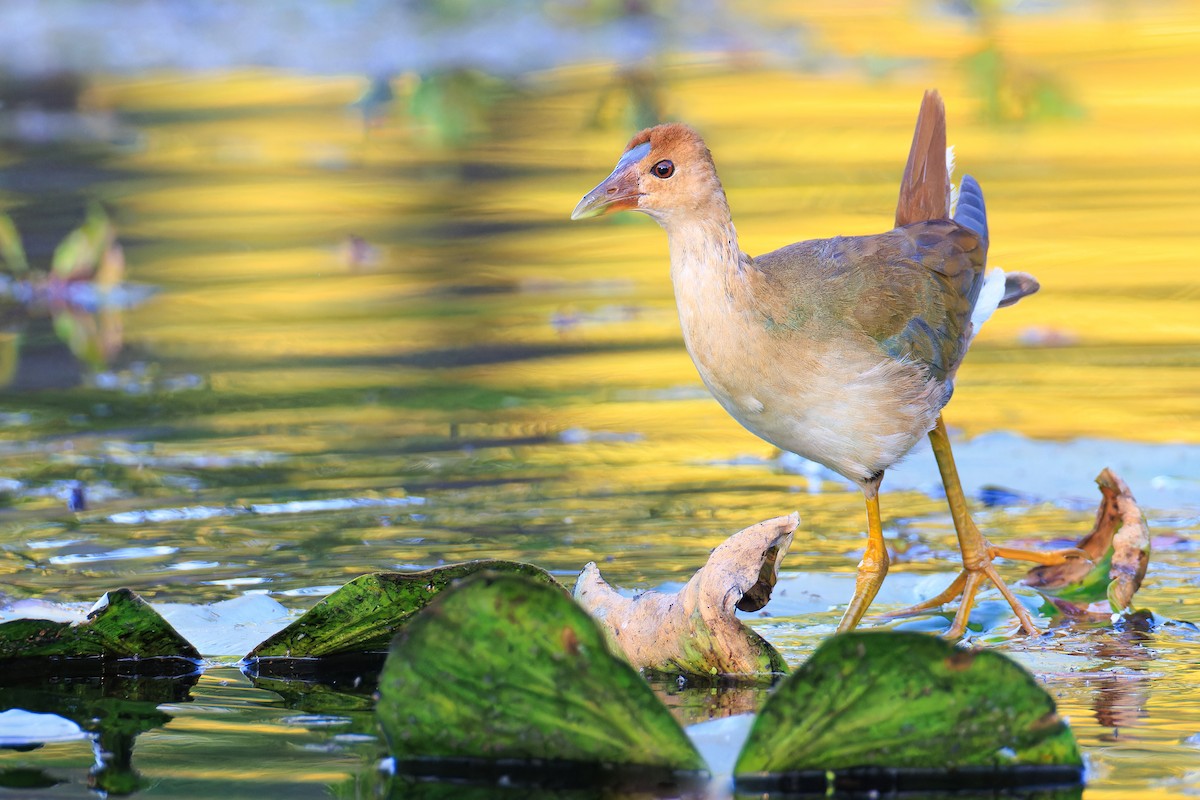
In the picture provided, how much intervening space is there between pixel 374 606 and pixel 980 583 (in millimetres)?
1488

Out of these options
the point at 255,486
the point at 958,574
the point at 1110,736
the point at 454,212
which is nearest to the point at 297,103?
the point at 454,212

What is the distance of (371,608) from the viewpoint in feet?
12.8

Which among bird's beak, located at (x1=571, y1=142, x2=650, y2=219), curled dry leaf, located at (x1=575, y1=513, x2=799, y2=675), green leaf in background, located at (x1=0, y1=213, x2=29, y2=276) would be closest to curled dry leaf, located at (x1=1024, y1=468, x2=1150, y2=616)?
curled dry leaf, located at (x1=575, y1=513, x2=799, y2=675)

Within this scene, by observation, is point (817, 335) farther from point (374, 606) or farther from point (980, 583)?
point (374, 606)

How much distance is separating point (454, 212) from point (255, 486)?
421 cm

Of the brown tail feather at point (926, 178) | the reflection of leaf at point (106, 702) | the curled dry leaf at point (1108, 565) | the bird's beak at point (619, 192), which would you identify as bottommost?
the reflection of leaf at point (106, 702)

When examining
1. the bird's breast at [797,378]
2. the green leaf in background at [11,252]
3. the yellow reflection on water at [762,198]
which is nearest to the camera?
the bird's breast at [797,378]

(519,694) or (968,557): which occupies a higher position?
(968,557)

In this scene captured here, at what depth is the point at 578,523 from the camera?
505cm

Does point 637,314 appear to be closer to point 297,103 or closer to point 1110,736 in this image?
point 1110,736

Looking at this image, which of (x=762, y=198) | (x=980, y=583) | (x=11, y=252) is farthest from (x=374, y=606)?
(x=762, y=198)

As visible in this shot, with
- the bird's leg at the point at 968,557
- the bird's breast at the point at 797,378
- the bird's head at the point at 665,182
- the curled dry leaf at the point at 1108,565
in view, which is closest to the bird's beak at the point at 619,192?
the bird's head at the point at 665,182

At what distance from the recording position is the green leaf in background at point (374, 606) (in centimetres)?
388

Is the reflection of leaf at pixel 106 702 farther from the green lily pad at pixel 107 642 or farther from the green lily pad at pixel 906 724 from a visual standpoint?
the green lily pad at pixel 906 724
